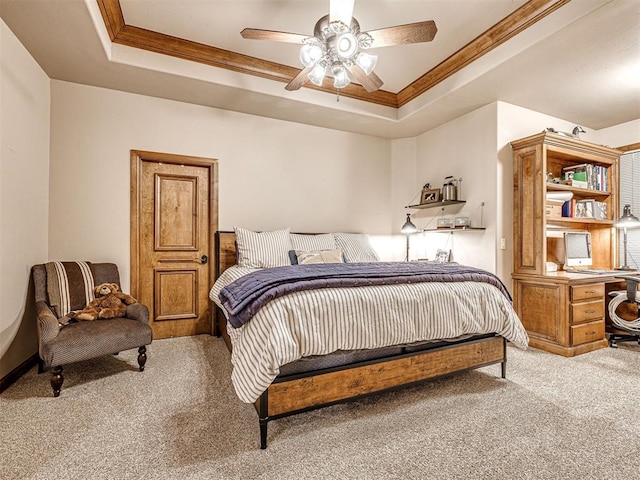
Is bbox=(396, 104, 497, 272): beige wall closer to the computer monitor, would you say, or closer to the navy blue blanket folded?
the computer monitor

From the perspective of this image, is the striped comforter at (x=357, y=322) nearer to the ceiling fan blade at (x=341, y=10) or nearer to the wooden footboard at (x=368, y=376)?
the wooden footboard at (x=368, y=376)

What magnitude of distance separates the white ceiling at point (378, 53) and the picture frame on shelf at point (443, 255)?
1655mm

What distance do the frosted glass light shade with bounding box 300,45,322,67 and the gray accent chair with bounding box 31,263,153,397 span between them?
2358 mm

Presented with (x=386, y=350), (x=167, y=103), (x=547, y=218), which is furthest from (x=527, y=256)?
(x=167, y=103)

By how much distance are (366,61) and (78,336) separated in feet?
9.27

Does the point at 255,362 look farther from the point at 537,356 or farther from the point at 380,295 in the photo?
the point at 537,356

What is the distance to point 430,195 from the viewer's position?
414 centimetres

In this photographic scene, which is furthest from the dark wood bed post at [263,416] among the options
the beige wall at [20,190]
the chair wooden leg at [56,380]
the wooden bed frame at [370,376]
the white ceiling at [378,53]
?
the white ceiling at [378,53]

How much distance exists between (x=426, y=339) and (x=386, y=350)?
0.27 m

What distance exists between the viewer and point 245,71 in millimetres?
3232

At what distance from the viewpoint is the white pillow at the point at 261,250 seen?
3.25 m

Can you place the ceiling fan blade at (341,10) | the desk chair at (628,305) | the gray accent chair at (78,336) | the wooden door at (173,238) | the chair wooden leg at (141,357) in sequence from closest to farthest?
the ceiling fan blade at (341,10)
the gray accent chair at (78,336)
the chair wooden leg at (141,357)
the desk chair at (628,305)
the wooden door at (173,238)

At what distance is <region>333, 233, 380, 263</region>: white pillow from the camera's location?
374cm

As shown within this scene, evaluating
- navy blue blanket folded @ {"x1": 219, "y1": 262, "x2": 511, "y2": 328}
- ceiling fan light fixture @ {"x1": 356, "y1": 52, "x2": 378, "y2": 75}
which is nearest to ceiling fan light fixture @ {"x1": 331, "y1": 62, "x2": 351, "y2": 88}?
ceiling fan light fixture @ {"x1": 356, "y1": 52, "x2": 378, "y2": 75}
